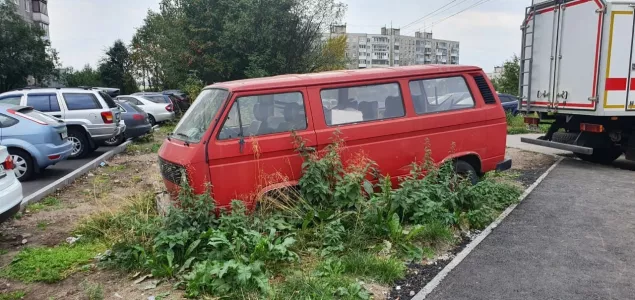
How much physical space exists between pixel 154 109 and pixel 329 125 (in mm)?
16633

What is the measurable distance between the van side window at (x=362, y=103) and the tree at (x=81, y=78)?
144ft

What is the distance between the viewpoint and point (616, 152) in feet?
35.6

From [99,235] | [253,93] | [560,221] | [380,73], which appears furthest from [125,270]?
[560,221]

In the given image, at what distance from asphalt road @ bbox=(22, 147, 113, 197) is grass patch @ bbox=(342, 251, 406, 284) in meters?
6.54

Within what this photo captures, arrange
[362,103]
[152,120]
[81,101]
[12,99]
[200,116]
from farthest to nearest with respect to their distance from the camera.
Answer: [152,120]
[81,101]
[12,99]
[362,103]
[200,116]

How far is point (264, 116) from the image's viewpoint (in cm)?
576

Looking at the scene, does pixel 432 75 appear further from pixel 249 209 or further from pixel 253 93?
pixel 249 209

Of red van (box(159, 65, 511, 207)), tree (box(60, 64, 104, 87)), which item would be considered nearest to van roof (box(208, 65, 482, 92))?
red van (box(159, 65, 511, 207))

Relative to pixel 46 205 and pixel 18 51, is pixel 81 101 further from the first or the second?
pixel 18 51

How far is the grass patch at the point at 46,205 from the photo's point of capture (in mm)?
7475

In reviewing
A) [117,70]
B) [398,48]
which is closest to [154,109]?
[117,70]

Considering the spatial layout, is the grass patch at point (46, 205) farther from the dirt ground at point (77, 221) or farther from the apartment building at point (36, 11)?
the apartment building at point (36, 11)

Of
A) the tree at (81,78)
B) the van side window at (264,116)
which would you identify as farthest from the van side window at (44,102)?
the tree at (81,78)

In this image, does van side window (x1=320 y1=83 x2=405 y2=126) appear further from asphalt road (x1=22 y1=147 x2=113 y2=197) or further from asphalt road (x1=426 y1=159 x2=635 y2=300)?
asphalt road (x1=22 y1=147 x2=113 y2=197)
